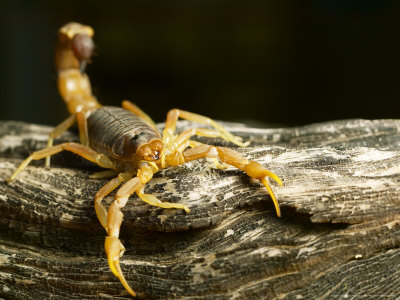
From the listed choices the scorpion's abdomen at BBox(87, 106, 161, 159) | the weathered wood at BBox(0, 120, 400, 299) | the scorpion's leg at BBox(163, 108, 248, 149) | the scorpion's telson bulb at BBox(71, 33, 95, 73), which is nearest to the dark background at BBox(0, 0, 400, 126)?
the scorpion's telson bulb at BBox(71, 33, 95, 73)

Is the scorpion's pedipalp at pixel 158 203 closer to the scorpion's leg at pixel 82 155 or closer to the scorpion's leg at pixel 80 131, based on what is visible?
the scorpion's leg at pixel 82 155

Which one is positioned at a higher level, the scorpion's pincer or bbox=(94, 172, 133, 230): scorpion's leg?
bbox=(94, 172, 133, 230): scorpion's leg

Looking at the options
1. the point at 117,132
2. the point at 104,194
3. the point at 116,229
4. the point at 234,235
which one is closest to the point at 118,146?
the point at 117,132

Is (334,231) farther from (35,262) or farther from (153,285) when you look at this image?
(35,262)

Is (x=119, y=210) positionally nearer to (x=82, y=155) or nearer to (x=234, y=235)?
(x=234, y=235)

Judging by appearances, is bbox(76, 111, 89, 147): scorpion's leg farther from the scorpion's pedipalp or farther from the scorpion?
the scorpion's pedipalp

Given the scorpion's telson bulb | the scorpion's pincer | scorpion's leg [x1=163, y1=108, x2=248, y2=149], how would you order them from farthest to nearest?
the scorpion's telson bulb
scorpion's leg [x1=163, y1=108, x2=248, y2=149]
the scorpion's pincer

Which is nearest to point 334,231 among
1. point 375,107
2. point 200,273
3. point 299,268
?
point 299,268
